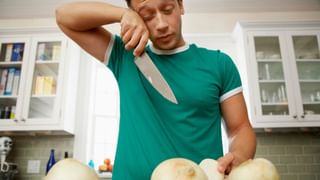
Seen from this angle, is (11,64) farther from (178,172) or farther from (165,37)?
(178,172)

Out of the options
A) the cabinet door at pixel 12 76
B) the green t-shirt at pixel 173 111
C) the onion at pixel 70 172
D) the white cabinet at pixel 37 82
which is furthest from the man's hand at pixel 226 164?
the cabinet door at pixel 12 76

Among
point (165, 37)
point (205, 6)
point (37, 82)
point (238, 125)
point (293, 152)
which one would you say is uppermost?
point (205, 6)

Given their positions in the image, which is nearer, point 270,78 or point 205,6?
point 270,78

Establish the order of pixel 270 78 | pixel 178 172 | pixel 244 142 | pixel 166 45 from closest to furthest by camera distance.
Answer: pixel 178 172
pixel 244 142
pixel 166 45
pixel 270 78

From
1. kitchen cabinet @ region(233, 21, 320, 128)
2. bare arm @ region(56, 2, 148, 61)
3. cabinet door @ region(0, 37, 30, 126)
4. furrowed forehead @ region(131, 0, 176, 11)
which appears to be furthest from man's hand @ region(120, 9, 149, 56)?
cabinet door @ region(0, 37, 30, 126)

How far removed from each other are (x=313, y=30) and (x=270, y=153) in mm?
1243

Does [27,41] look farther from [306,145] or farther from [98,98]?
[306,145]

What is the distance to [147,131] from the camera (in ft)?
2.28

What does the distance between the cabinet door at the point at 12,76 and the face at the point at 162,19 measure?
2.24m

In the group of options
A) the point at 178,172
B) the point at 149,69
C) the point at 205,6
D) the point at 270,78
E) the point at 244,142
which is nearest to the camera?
the point at 178,172

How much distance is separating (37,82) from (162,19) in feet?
7.68

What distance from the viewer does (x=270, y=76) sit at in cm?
271

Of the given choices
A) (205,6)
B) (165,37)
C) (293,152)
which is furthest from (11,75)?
(293,152)

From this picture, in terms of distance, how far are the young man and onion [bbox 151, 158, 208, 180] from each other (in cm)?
32
